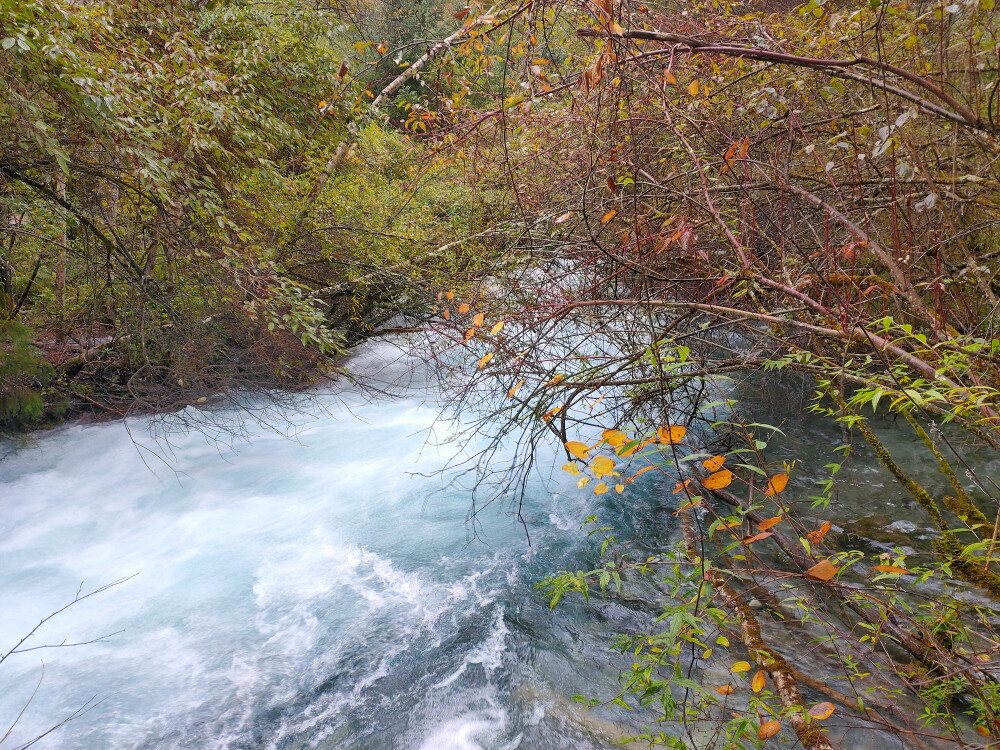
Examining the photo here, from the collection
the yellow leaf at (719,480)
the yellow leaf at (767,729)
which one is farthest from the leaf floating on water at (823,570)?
the yellow leaf at (767,729)

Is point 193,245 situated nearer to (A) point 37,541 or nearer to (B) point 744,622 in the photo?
(A) point 37,541

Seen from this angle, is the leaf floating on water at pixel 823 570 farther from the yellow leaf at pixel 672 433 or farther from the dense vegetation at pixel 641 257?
the yellow leaf at pixel 672 433

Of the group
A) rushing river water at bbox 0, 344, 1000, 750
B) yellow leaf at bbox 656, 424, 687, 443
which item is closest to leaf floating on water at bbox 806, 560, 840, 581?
yellow leaf at bbox 656, 424, 687, 443

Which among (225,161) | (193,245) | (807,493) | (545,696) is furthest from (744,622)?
(225,161)

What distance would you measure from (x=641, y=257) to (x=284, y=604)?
11.9ft

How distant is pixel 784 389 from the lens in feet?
19.4

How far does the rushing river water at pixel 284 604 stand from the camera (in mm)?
3170

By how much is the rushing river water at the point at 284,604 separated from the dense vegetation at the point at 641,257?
53 cm

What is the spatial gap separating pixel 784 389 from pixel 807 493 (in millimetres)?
1382

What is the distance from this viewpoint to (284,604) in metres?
4.22

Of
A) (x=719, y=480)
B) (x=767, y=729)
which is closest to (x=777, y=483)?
(x=719, y=480)

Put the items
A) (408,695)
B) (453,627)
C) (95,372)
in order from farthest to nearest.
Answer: (95,372), (453,627), (408,695)

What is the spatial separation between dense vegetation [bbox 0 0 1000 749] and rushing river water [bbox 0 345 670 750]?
53 centimetres

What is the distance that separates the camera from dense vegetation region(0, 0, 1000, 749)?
2160mm
